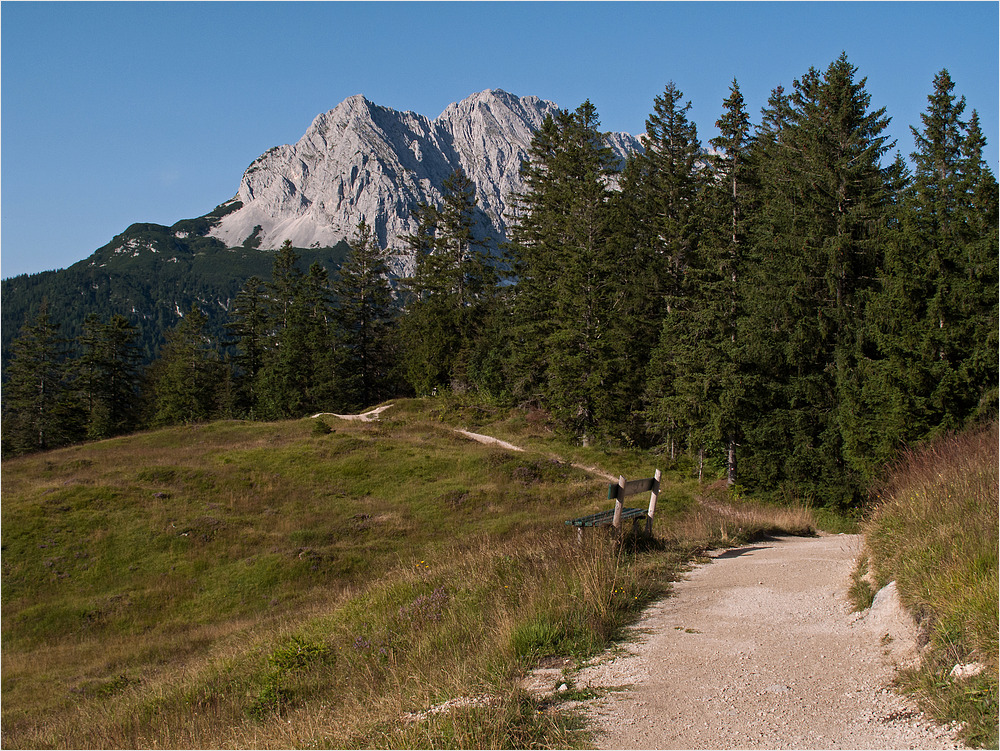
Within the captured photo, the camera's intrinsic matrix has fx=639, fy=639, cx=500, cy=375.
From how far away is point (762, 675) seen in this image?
5.44m

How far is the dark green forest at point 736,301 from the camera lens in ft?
70.9

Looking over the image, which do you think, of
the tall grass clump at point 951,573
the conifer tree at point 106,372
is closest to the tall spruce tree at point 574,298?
the tall grass clump at point 951,573

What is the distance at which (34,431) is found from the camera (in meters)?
59.2

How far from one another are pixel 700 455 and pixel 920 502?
2323cm

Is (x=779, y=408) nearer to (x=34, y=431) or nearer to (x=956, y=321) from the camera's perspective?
(x=956, y=321)

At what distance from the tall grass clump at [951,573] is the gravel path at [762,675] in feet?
0.73

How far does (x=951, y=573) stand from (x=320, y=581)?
16.3 metres

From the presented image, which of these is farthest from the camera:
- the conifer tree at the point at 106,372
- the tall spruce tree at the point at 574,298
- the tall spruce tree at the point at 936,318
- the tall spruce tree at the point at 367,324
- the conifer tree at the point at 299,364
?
the tall spruce tree at the point at 367,324

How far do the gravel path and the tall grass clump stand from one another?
223 mm

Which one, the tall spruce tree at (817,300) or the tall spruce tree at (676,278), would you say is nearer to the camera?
the tall spruce tree at (817,300)

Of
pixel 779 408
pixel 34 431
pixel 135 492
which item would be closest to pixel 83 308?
pixel 34 431

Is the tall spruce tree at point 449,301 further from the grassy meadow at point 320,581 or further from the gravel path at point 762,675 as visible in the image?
the gravel path at point 762,675

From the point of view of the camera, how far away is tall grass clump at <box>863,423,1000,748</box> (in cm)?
435

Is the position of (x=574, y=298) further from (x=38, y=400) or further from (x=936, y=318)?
(x=38, y=400)
